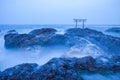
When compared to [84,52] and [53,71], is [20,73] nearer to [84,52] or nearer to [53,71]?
[53,71]

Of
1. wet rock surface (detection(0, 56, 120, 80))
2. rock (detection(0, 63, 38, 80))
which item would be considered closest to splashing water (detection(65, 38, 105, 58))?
wet rock surface (detection(0, 56, 120, 80))

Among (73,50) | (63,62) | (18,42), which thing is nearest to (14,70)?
(63,62)

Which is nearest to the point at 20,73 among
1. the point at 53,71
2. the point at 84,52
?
the point at 53,71

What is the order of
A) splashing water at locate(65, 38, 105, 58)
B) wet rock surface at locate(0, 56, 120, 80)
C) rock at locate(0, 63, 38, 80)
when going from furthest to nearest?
splashing water at locate(65, 38, 105, 58)
rock at locate(0, 63, 38, 80)
wet rock surface at locate(0, 56, 120, 80)

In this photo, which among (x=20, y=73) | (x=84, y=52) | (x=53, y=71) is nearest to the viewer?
(x=53, y=71)

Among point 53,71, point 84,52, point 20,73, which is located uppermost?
point 53,71

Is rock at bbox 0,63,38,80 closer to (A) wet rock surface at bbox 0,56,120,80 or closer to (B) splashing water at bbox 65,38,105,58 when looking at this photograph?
(A) wet rock surface at bbox 0,56,120,80

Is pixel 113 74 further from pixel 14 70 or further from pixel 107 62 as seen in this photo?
pixel 14 70

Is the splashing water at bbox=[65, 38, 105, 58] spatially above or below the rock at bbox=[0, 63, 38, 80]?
below

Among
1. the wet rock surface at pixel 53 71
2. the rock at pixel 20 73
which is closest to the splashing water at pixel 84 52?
the wet rock surface at pixel 53 71

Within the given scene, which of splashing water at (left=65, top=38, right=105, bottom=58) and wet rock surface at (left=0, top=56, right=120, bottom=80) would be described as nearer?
wet rock surface at (left=0, top=56, right=120, bottom=80)

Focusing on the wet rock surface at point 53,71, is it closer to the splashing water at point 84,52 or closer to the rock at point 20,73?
the rock at point 20,73

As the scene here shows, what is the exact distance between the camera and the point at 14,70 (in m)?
7.64

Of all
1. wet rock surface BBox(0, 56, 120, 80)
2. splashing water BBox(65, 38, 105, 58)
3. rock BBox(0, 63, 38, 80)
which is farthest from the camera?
splashing water BBox(65, 38, 105, 58)
